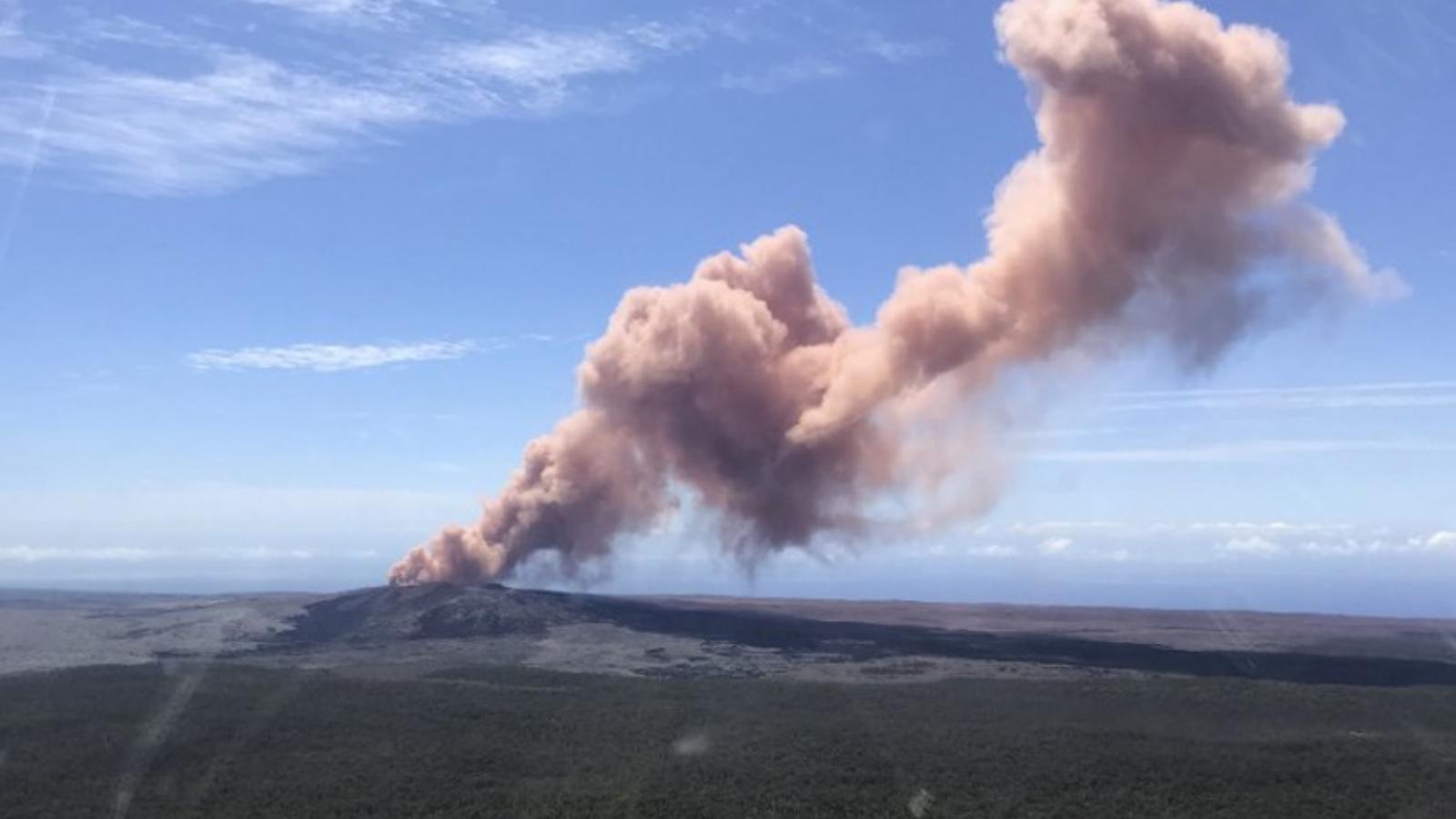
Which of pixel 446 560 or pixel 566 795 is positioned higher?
pixel 446 560

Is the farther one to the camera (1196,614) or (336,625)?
(1196,614)

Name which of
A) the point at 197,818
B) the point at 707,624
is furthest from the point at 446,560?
the point at 197,818

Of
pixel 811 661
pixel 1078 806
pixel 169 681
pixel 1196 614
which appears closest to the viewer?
pixel 1078 806

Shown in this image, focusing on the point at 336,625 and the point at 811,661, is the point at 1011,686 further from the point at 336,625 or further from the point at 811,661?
the point at 336,625

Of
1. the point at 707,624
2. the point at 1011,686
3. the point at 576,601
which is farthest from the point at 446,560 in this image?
the point at 1011,686

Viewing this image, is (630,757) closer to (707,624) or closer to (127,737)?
(127,737)

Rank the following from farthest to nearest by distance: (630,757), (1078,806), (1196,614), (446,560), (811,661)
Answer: (1196,614)
(446,560)
(811,661)
(630,757)
(1078,806)
